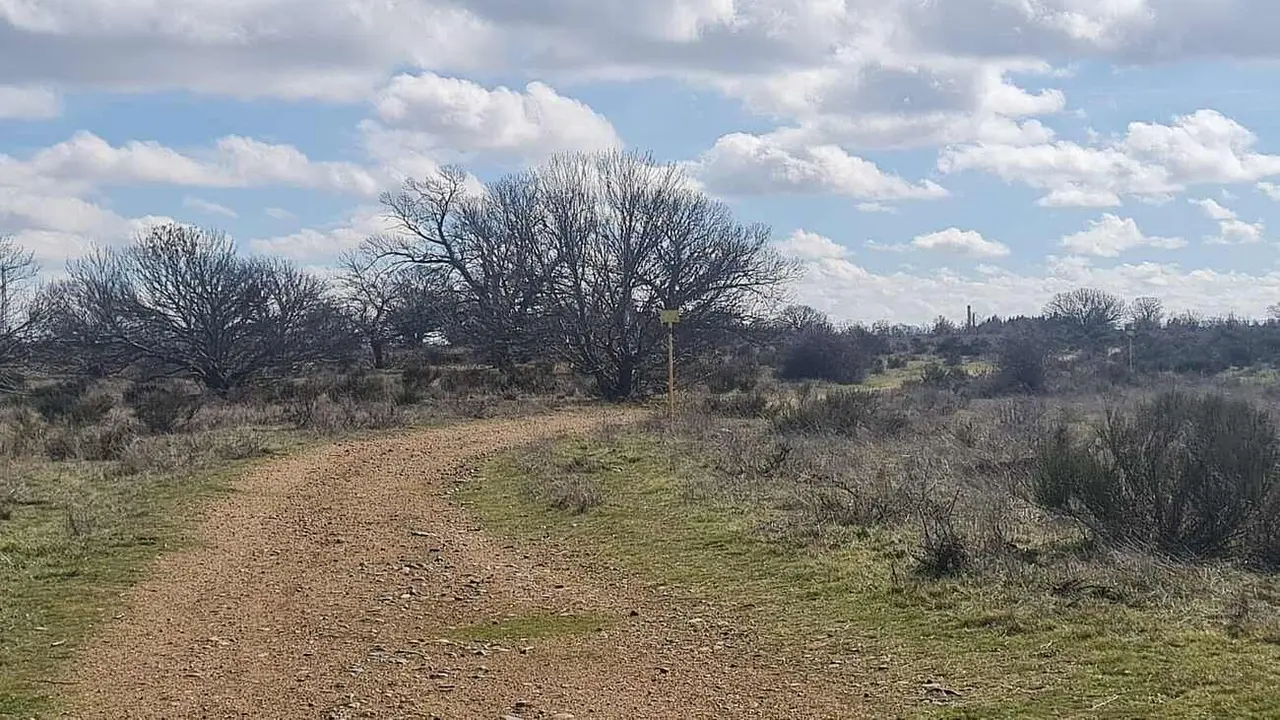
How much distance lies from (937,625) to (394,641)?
3.46 m

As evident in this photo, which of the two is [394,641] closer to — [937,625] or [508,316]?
[937,625]

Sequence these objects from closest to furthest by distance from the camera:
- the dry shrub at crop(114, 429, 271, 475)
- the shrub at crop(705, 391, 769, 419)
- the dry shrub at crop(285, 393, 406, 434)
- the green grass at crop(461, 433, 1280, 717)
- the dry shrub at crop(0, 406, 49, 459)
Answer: the green grass at crop(461, 433, 1280, 717) < the dry shrub at crop(114, 429, 271, 475) < the dry shrub at crop(0, 406, 49, 459) < the dry shrub at crop(285, 393, 406, 434) < the shrub at crop(705, 391, 769, 419)

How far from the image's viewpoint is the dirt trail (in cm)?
664

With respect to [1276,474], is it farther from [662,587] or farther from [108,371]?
[108,371]

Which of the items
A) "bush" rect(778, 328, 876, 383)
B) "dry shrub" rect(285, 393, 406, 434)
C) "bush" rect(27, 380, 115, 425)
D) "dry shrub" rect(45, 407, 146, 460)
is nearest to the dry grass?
"dry shrub" rect(45, 407, 146, 460)

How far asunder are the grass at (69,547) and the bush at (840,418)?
29.8ft

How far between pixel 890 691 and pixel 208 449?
575 inches

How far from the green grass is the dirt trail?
463 mm

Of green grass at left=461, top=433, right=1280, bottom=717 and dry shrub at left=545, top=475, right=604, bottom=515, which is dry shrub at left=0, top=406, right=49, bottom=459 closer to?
dry shrub at left=545, top=475, right=604, bottom=515

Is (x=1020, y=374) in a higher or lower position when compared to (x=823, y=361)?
lower

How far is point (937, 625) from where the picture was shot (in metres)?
7.79

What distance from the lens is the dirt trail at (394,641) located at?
6645 mm

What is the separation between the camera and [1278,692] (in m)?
5.83

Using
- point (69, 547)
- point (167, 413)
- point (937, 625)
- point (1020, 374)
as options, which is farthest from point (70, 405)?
point (1020, 374)
